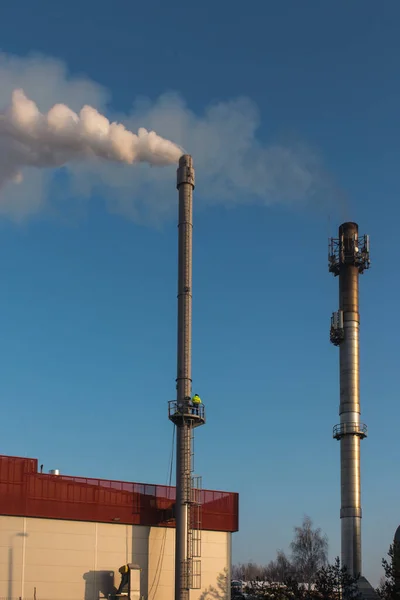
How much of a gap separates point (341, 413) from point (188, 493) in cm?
1972

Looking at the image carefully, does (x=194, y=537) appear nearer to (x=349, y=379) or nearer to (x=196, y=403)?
(x=196, y=403)

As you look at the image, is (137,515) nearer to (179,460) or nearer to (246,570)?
(179,460)

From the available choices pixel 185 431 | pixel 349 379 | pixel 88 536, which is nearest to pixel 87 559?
pixel 88 536

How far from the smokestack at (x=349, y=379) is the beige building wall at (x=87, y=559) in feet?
43.9

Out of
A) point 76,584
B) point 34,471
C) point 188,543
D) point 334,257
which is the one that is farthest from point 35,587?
point 334,257

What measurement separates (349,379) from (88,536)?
2589 centimetres

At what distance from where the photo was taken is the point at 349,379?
63094 millimetres

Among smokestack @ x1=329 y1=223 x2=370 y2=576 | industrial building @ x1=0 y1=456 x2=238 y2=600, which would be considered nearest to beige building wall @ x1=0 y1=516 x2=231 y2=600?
industrial building @ x1=0 y1=456 x2=238 y2=600

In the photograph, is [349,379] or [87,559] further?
[349,379]

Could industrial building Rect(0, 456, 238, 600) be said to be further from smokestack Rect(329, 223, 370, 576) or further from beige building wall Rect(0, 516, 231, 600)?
smokestack Rect(329, 223, 370, 576)

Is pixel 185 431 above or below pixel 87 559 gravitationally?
above

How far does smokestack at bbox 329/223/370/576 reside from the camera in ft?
197

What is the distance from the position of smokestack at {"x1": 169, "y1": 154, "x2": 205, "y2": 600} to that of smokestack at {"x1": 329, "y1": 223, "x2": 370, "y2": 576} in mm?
16406

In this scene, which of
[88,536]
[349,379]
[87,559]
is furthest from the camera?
[349,379]
